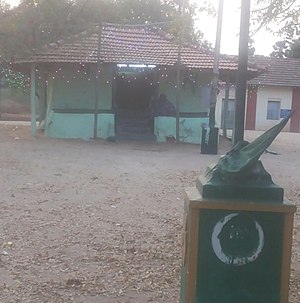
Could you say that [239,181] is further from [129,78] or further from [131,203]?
[129,78]

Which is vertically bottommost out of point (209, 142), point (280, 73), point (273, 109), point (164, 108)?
point (209, 142)

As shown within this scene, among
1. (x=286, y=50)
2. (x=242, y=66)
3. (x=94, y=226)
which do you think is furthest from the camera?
(x=286, y=50)

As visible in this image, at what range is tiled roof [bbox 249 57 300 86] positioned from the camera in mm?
33969

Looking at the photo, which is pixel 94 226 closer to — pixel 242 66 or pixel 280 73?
pixel 242 66

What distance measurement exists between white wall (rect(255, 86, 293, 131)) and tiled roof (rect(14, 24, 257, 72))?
1427 centimetres

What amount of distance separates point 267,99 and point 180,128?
16090 millimetres

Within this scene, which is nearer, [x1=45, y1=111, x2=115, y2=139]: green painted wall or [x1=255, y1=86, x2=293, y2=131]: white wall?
[x1=45, y1=111, x2=115, y2=139]: green painted wall

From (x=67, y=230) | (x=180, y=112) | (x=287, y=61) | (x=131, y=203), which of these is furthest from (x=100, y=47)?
(x=287, y=61)

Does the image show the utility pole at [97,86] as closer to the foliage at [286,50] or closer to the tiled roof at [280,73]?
the tiled roof at [280,73]

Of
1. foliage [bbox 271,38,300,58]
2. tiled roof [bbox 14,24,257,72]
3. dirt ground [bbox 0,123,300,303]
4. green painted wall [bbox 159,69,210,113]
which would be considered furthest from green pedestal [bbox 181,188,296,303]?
foliage [bbox 271,38,300,58]

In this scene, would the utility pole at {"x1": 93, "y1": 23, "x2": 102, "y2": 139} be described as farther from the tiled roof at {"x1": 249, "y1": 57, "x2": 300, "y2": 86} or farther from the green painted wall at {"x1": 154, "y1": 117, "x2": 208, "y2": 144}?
the tiled roof at {"x1": 249, "y1": 57, "x2": 300, "y2": 86}

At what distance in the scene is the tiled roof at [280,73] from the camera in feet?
111

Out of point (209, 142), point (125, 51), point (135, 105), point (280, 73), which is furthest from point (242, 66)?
point (280, 73)

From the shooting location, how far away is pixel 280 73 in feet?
115
